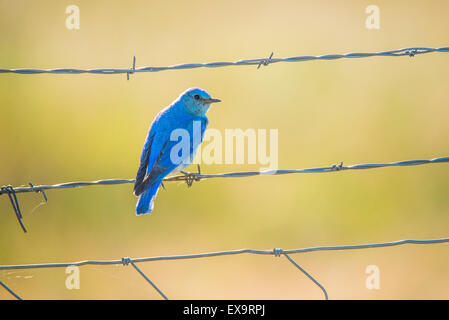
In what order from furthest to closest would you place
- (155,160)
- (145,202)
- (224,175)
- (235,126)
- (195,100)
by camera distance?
(235,126) → (195,100) → (155,160) → (145,202) → (224,175)

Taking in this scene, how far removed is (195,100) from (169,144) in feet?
2.26

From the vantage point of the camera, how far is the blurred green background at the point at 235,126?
768 centimetres

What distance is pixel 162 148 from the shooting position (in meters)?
4.53

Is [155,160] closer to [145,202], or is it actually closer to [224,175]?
[145,202]

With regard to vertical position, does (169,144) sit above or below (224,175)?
above

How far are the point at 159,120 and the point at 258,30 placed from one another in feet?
21.3

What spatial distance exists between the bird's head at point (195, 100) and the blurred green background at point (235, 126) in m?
2.93

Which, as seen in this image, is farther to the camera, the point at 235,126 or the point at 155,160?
the point at 235,126

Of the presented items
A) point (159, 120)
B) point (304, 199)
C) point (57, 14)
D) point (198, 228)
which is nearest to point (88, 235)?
point (198, 228)

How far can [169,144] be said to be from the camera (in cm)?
458

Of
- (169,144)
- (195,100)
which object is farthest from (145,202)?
(195,100)

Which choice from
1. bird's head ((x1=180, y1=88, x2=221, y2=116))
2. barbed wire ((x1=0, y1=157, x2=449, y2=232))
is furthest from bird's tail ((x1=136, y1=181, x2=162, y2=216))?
bird's head ((x1=180, y1=88, x2=221, y2=116))

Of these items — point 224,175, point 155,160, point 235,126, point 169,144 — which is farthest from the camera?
point 235,126
